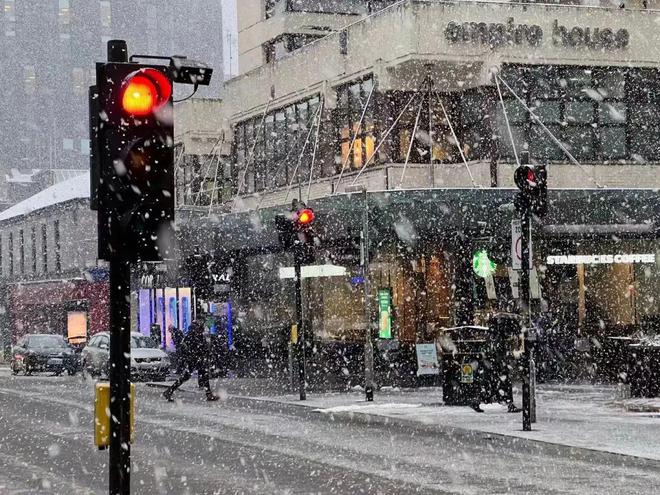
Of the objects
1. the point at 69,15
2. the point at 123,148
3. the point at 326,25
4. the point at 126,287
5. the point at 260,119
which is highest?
the point at 69,15

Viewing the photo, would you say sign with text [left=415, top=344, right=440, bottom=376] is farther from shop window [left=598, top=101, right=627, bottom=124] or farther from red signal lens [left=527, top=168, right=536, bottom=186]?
shop window [left=598, top=101, right=627, bottom=124]

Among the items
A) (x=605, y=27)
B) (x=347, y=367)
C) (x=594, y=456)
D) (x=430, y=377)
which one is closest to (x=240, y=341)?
(x=347, y=367)

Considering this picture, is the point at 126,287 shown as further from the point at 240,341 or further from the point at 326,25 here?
the point at 326,25

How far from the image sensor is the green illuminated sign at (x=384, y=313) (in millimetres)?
32844

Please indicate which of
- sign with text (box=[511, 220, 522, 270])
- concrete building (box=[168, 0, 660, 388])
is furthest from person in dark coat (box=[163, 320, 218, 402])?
sign with text (box=[511, 220, 522, 270])

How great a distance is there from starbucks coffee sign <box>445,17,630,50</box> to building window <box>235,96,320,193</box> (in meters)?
5.72

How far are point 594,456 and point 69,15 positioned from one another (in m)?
98.2

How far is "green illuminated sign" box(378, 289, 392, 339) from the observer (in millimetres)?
32844

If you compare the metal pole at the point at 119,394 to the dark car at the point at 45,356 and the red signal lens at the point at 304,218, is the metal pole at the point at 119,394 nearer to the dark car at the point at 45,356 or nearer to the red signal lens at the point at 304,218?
the red signal lens at the point at 304,218

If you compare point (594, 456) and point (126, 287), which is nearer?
point (126, 287)

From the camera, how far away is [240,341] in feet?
126

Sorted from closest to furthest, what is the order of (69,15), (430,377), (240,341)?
1. (430,377)
2. (240,341)
3. (69,15)

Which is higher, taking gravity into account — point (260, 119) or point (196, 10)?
point (196, 10)

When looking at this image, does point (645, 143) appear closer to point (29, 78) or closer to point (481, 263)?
point (481, 263)
